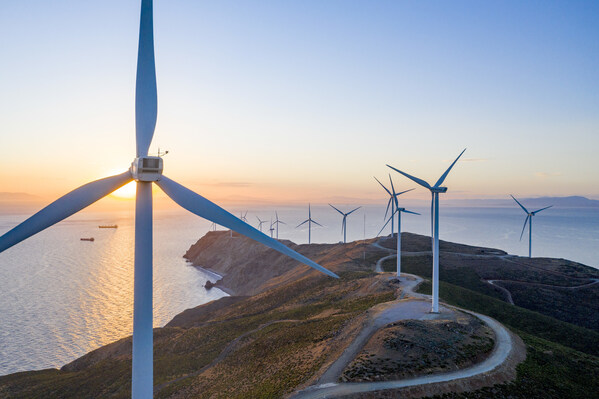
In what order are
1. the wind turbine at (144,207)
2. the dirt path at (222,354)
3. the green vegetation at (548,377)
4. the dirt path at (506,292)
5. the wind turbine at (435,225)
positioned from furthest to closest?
the dirt path at (506,292), the dirt path at (222,354), the wind turbine at (435,225), the green vegetation at (548,377), the wind turbine at (144,207)

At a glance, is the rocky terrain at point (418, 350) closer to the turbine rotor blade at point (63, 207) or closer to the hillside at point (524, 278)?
A: the turbine rotor blade at point (63, 207)

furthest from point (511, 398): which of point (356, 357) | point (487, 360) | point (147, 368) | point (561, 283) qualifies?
point (561, 283)

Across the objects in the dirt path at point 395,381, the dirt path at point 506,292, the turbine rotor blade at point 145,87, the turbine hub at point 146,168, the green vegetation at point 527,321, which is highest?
the turbine rotor blade at point 145,87

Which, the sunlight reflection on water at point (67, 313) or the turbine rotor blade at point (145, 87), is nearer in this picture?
the turbine rotor blade at point (145, 87)

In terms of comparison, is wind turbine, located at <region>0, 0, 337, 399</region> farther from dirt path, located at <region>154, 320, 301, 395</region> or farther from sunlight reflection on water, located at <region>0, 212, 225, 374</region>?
sunlight reflection on water, located at <region>0, 212, 225, 374</region>

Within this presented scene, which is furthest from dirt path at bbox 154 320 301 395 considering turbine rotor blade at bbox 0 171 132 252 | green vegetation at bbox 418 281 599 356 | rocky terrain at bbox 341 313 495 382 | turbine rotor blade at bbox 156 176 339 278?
turbine rotor blade at bbox 156 176 339 278

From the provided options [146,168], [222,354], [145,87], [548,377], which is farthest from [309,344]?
[145,87]

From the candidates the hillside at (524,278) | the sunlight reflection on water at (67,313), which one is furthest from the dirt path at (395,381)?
the sunlight reflection on water at (67,313)

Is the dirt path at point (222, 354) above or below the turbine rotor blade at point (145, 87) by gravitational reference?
below
